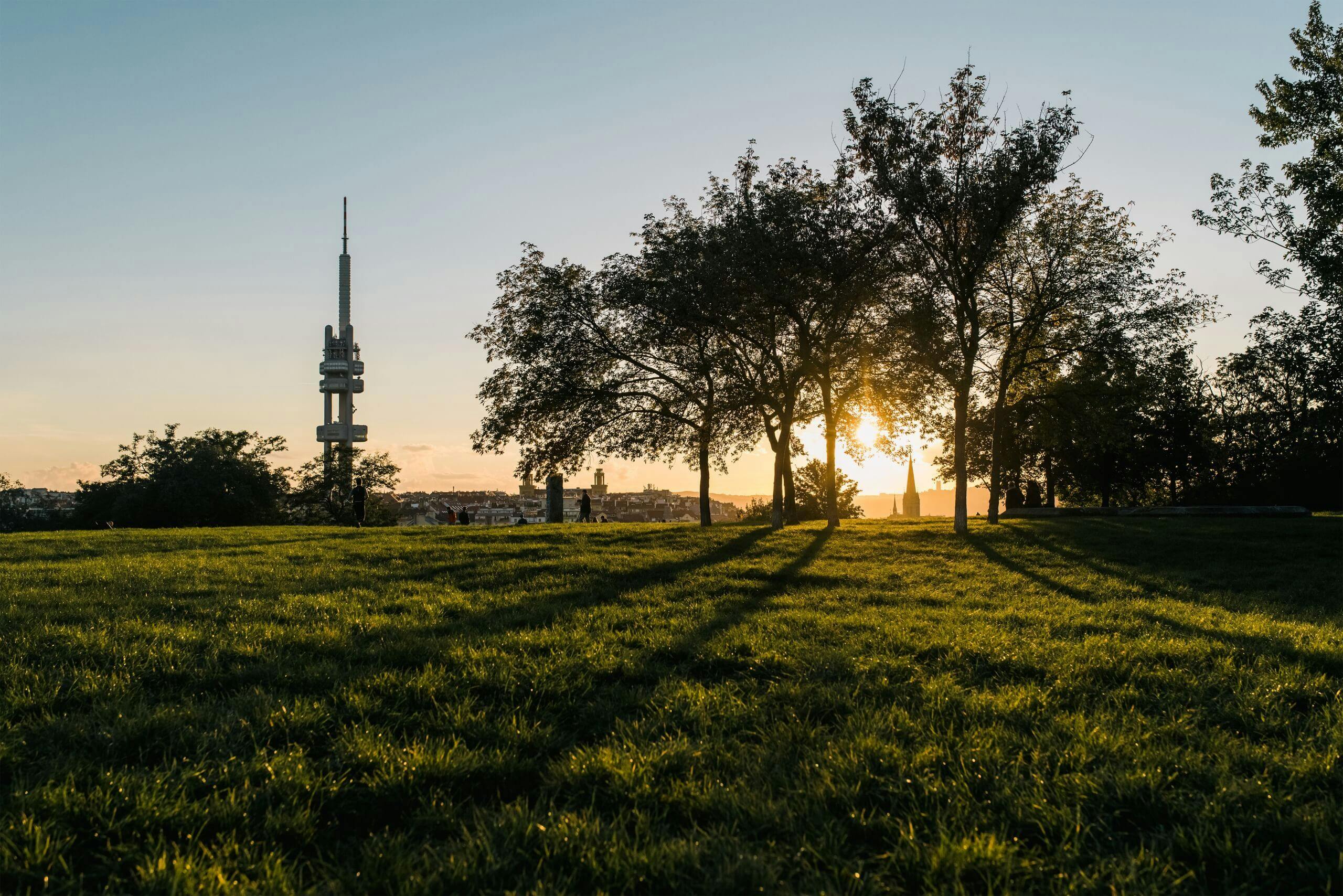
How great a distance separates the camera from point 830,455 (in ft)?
98.9

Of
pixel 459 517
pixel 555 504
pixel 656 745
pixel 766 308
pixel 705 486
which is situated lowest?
pixel 656 745

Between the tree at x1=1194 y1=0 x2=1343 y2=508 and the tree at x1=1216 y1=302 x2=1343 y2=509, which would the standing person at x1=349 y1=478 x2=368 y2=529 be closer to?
the tree at x1=1194 y1=0 x2=1343 y2=508

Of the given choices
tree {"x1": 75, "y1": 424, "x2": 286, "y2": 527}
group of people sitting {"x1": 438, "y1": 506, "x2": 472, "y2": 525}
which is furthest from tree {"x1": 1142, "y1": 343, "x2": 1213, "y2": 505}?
tree {"x1": 75, "y1": 424, "x2": 286, "y2": 527}

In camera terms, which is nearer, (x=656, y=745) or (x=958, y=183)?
(x=656, y=745)

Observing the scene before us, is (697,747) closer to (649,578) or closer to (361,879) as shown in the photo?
(361,879)

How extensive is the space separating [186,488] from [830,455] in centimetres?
5482

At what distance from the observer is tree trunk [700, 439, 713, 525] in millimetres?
34031

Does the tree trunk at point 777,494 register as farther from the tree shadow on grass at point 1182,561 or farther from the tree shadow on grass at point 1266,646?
the tree shadow on grass at point 1266,646

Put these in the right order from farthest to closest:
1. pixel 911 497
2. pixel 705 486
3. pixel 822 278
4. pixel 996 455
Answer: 1. pixel 911 497
2. pixel 705 486
3. pixel 996 455
4. pixel 822 278

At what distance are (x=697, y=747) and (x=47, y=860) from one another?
3497mm

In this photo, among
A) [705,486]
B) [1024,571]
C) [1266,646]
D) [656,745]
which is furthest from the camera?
[705,486]

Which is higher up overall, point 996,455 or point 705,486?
point 996,455

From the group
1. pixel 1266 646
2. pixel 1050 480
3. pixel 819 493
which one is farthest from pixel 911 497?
pixel 1266 646

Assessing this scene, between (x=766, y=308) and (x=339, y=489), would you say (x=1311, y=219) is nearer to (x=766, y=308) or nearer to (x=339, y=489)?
(x=766, y=308)
